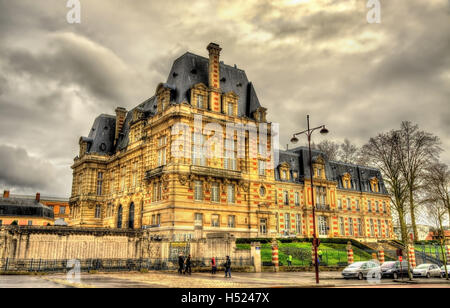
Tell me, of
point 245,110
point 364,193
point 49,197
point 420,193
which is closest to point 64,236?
point 245,110

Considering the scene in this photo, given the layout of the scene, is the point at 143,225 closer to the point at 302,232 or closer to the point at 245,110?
the point at 245,110

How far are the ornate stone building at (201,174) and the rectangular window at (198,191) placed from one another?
0.11 meters

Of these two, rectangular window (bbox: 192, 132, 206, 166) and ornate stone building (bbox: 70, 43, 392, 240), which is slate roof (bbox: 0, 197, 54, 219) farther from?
rectangular window (bbox: 192, 132, 206, 166)

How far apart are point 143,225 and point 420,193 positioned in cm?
3638

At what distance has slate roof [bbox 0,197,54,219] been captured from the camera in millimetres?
77125

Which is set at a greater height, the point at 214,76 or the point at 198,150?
the point at 214,76

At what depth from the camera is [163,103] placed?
4472 cm

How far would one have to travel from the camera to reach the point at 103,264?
28969 millimetres

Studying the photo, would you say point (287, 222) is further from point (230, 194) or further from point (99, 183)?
point (99, 183)

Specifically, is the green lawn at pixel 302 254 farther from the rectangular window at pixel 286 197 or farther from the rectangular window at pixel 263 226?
the rectangular window at pixel 286 197

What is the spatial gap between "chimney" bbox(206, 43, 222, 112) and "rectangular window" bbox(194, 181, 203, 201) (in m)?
8.79

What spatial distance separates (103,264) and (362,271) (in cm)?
1875

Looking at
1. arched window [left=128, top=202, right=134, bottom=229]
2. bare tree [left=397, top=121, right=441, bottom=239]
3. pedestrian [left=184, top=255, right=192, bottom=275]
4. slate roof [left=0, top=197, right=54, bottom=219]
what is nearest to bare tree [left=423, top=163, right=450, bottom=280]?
bare tree [left=397, top=121, right=441, bottom=239]

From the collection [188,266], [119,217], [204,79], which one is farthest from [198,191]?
[119,217]
